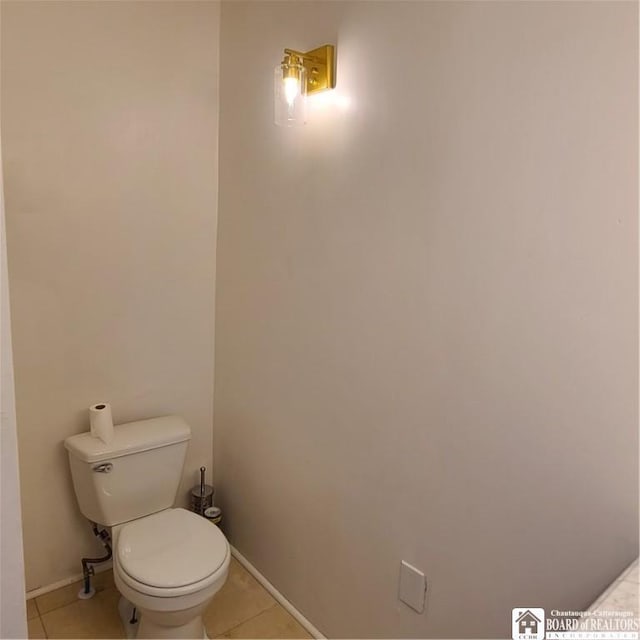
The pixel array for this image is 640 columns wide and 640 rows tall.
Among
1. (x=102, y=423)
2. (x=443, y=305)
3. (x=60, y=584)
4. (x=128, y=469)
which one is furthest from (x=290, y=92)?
(x=60, y=584)

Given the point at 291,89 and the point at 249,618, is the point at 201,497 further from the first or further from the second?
the point at 291,89

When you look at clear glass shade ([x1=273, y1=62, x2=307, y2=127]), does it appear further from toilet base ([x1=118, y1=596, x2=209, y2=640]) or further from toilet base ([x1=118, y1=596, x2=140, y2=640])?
toilet base ([x1=118, y1=596, x2=140, y2=640])

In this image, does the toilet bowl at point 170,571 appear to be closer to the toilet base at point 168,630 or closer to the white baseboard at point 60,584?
the toilet base at point 168,630

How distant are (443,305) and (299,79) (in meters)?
0.88

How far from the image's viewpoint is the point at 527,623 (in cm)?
133

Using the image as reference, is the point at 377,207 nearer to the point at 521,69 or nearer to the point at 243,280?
the point at 521,69

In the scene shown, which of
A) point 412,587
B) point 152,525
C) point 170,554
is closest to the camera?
point 412,587

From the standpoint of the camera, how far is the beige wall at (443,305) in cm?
115

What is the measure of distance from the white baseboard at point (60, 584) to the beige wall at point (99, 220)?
24 millimetres

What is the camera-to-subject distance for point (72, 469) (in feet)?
6.75

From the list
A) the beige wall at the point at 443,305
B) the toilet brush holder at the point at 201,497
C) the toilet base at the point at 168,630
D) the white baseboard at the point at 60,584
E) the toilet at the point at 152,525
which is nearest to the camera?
the beige wall at the point at 443,305

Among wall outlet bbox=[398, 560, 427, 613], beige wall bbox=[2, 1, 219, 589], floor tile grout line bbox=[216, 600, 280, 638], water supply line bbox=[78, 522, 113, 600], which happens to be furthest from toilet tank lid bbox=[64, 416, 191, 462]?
wall outlet bbox=[398, 560, 427, 613]

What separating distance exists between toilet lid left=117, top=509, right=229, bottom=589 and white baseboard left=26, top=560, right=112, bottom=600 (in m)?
0.46

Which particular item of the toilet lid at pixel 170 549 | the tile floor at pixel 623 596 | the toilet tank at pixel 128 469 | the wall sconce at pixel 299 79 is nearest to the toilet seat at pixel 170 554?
the toilet lid at pixel 170 549
